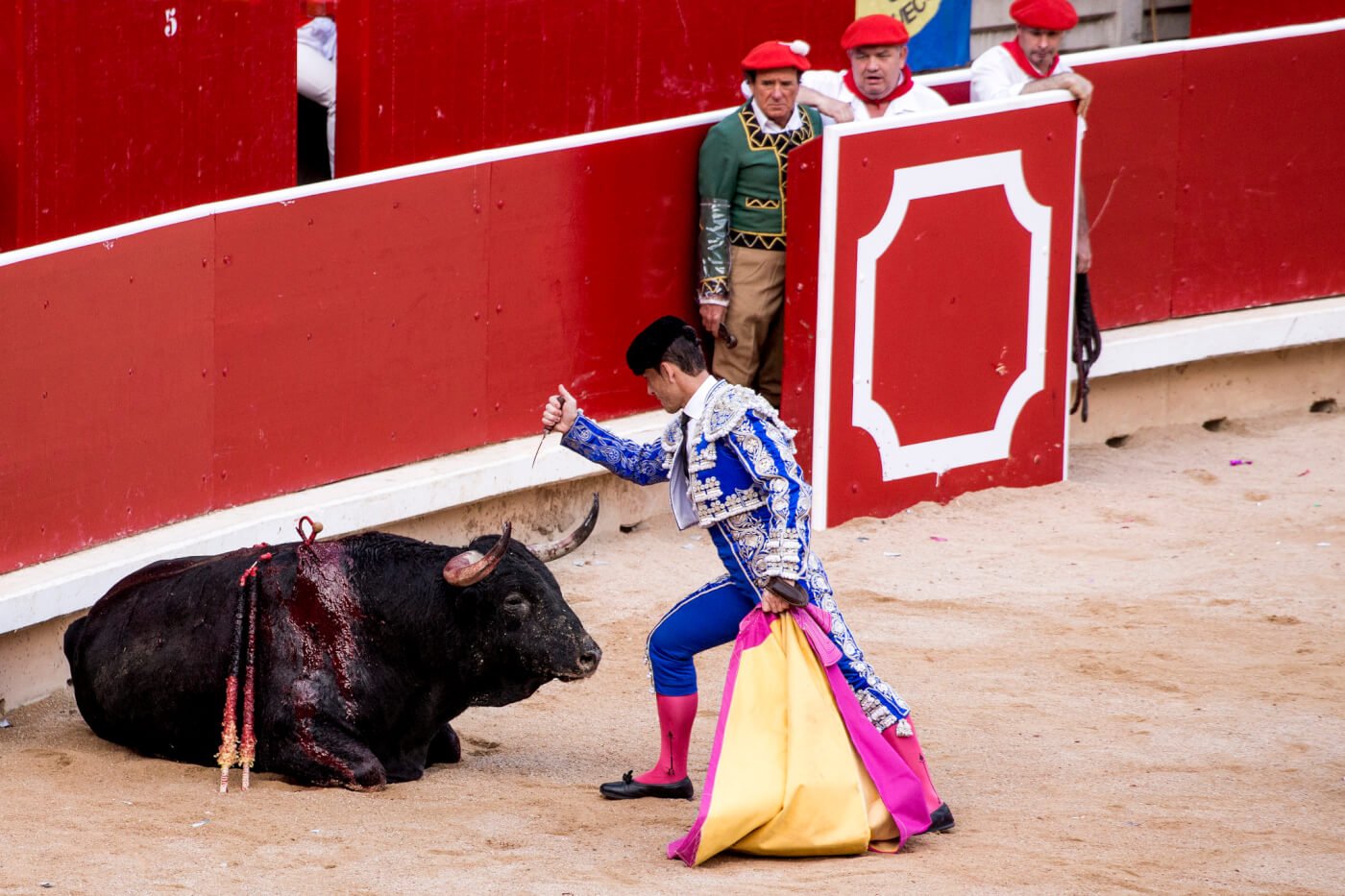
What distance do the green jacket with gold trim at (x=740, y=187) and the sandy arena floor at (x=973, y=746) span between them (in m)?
1.04

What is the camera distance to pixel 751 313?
28.9 feet

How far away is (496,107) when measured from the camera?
8.96m

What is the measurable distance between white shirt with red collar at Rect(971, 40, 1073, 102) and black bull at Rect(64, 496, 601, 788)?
150 inches

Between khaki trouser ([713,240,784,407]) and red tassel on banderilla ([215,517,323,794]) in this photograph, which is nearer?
red tassel on banderilla ([215,517,323,794])

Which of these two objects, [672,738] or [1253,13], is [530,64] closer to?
[672,738]

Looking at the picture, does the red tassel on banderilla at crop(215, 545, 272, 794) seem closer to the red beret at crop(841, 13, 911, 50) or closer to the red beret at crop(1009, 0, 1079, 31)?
the red beret at crop(841, 13, 911, 50)

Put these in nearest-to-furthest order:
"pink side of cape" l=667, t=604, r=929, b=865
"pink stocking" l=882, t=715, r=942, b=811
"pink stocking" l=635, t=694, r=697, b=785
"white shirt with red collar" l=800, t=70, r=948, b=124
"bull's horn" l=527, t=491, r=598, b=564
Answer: "pink side of cape" l=667, t=604, r=929, b=865
"pink stocking" l=882, t=715, r=942, b=811
"pink stocking" l=635, t=694, r=697, b=785
"bull's horn" l=527, t=491, r=598, b=564
"white shirt with red collar" l=800, t=70, r=948, b=124

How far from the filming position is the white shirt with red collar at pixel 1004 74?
30.7 ft

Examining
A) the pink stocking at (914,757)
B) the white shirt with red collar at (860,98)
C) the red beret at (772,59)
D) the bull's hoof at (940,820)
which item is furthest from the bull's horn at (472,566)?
the white shirt with red collar at (860,98)

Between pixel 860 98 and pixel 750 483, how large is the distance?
3.72m

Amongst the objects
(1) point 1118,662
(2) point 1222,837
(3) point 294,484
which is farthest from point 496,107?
(2) point 1222,837

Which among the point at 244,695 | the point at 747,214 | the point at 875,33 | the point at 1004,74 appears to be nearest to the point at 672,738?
the point at 244,695

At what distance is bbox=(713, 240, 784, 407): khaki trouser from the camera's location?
8.81 metres

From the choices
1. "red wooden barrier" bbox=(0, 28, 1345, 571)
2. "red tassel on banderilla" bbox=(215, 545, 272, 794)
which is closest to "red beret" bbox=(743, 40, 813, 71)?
"red wooden barrier" bbox=(0, 28, 1345, 571)
